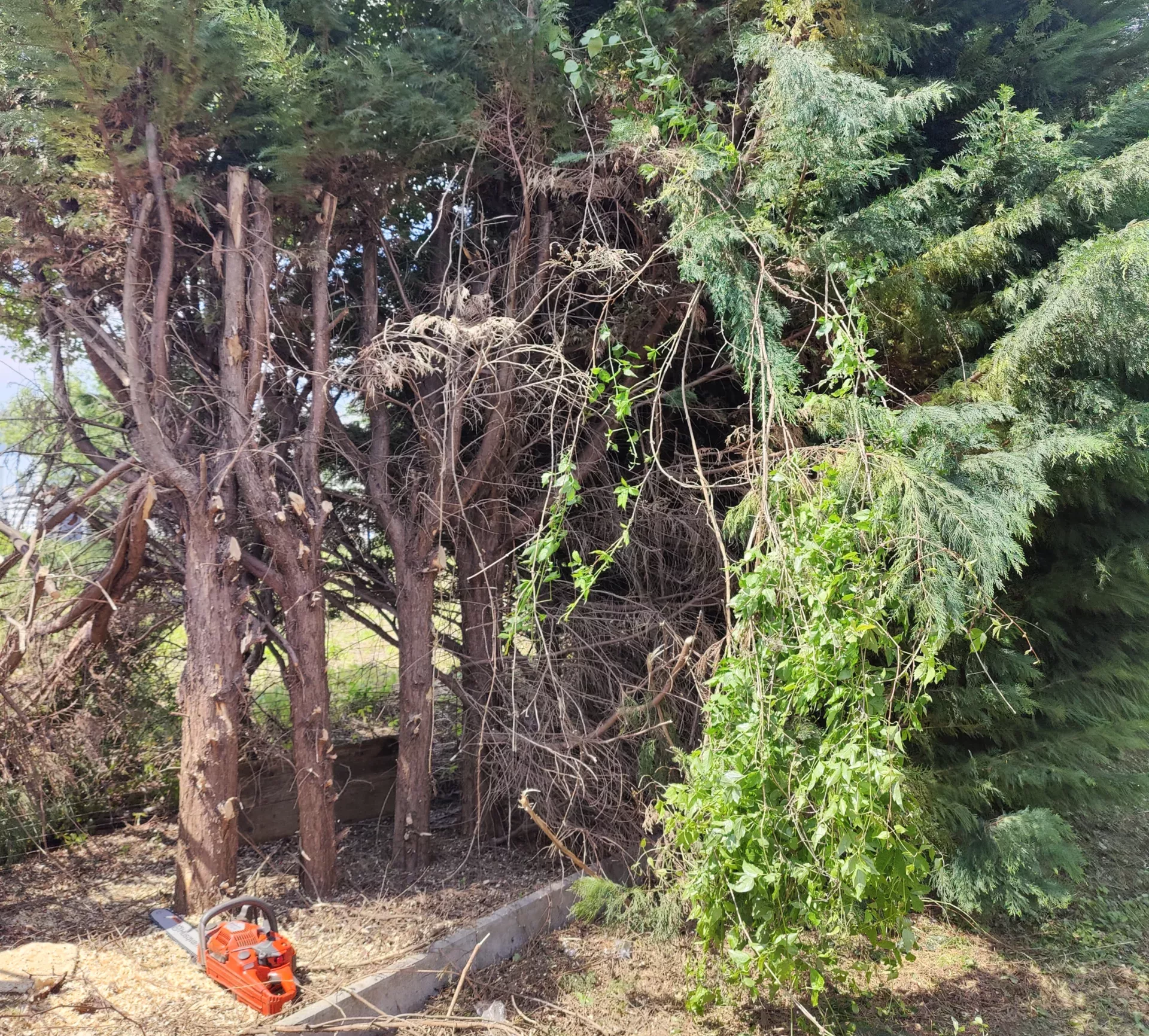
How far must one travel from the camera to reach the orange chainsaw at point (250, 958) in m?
3.21

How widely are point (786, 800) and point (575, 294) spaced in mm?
2990

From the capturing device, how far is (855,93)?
393 centimetres

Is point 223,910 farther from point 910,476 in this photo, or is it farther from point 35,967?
point 910,476

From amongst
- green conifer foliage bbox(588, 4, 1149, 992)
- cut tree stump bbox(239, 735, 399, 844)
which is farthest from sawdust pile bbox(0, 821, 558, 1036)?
green conifer foliage bbox(588, 4, 1149, 992)

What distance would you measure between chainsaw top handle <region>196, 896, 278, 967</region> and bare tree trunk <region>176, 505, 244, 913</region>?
559 mm

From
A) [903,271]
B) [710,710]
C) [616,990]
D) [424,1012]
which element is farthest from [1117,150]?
[424,1012]

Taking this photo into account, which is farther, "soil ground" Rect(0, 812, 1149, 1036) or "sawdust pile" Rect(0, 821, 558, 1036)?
"soil ground" Rect(0, 812, 1149, 1036)

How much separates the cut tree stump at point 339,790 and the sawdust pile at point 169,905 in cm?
13

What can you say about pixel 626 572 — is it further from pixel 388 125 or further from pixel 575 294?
pixel 388 125

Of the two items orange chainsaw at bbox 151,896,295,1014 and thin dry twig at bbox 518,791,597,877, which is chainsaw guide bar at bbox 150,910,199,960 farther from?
thin dry twig at bbox 518,791,597,877

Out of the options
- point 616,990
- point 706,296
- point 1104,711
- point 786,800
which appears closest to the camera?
point 786,800

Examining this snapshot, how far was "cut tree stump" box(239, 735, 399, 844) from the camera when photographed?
5.16 metres

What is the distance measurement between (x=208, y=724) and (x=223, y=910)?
3.20ft

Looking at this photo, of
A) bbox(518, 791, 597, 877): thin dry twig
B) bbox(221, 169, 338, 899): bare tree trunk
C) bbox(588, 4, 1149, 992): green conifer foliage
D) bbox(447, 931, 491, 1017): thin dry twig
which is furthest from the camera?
bbox(221, 169, 338, 899): bare tree trunk
